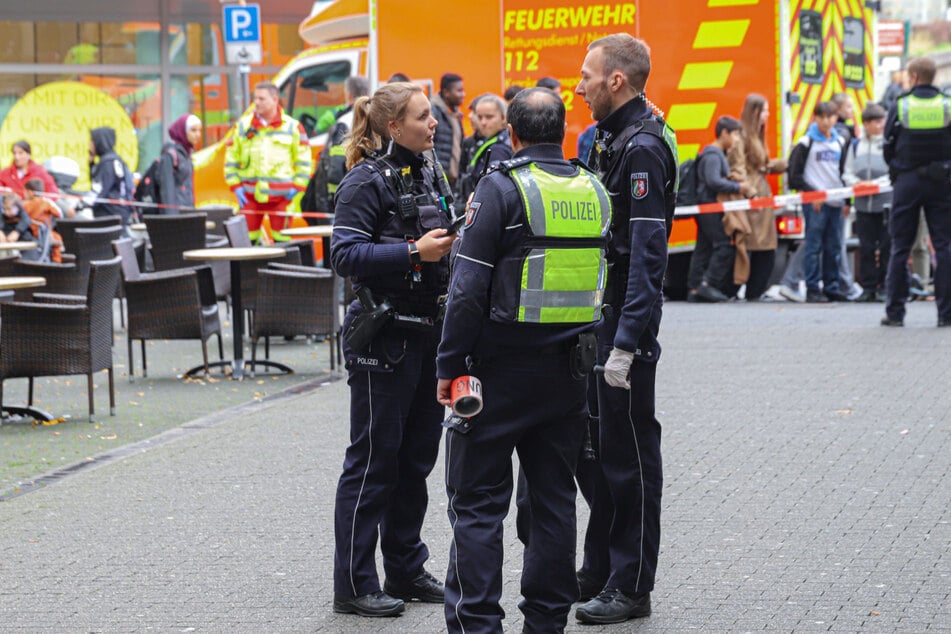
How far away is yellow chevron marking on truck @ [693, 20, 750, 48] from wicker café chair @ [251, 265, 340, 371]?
5.94 m

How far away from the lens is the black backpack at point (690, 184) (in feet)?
51.5

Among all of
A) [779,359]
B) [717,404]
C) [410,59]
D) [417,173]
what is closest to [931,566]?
[417,173]

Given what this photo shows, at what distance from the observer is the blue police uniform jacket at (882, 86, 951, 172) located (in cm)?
1280

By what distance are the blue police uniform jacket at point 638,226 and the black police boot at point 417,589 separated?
1.18 m

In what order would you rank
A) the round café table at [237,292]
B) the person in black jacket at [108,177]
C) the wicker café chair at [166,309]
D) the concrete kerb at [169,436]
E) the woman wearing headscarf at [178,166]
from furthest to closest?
the person in black jacket at [108,177], the woman wearing headscarf at [178,166], the round café table at [237,292], the wicker café chair at [166,309], the concrete kerb at [169,436]

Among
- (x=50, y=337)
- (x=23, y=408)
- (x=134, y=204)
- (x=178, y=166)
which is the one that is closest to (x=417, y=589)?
(x=50, y=337)

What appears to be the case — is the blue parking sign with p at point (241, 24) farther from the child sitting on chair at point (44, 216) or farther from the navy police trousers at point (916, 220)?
the navy police trousers at point (916, 220)

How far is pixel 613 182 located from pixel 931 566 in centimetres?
201

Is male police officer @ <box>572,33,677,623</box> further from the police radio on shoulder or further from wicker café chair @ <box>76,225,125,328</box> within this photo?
wicker café chair @ <box>76,225,125,328</box>

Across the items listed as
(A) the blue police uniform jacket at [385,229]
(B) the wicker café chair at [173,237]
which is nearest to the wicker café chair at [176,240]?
(B) the wicker café chair at [173,237]

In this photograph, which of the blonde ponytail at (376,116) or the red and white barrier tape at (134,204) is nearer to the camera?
the blonde ponytail at (376,116)

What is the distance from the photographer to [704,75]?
15805mm

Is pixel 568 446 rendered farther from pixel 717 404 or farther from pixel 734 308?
pixel 734 308

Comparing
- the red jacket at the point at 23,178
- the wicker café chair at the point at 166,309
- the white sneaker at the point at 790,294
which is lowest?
the white sneaker at the point at 790,294
